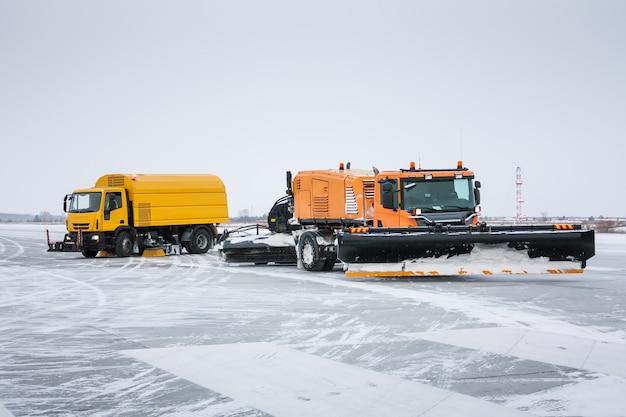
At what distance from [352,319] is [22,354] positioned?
4.32 metres

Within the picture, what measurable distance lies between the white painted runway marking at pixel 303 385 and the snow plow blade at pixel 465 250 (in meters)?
8.56

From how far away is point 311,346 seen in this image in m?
9.23

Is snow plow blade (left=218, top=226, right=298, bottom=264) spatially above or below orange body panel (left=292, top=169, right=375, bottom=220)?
below

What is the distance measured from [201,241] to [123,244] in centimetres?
371

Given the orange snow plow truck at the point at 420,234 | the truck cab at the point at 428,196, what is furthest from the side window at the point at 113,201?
the truck cab at the point at 428,196

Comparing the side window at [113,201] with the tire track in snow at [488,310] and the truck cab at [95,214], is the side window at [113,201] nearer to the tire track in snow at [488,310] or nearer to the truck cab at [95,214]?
the truck cab at [95,214]

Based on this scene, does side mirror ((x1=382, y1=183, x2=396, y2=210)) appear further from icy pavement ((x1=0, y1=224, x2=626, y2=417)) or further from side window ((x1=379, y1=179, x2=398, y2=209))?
icy pavement ((x1=0, y1=224, x2=626, y2=417))

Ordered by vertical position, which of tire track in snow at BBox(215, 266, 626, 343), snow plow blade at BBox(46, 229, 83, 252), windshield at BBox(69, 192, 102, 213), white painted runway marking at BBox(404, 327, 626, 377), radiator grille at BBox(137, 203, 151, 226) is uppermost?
windshield at BBox(69, 192, 102, 213)

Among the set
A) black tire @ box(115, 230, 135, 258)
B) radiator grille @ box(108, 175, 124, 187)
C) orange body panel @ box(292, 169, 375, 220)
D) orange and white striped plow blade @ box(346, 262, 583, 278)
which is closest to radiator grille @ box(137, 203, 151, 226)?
black tire @ box(115, 230, 135, 258)

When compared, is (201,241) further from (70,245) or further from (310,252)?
(310,252)

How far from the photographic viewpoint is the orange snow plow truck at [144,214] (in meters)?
31.3

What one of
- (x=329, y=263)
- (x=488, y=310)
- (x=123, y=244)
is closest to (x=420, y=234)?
(x=329, y=263)

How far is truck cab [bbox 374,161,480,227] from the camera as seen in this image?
1875cm

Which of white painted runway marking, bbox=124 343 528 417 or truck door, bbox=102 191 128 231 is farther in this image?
truck door, bbox=102 191 128 231
